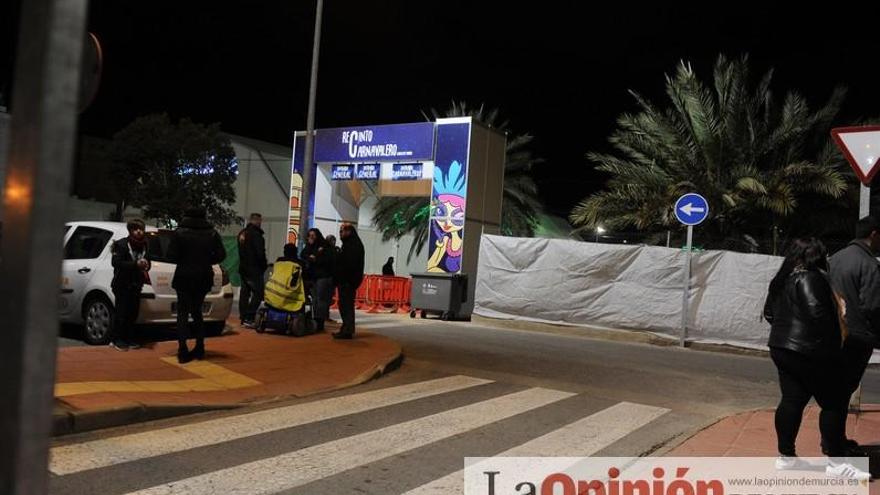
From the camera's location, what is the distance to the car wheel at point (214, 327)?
33.7 feet

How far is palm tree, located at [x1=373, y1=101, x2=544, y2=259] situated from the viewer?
28391mm

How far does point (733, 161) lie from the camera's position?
17.8 metres

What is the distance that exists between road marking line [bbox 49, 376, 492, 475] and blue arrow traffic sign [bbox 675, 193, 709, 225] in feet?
24.7

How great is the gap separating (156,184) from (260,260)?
2479 cm

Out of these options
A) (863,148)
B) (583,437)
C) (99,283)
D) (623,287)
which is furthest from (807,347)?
(623,287)

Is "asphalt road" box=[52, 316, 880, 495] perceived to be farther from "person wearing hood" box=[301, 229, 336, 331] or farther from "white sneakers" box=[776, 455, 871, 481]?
"person wearing hood" box=[301, 229, 336, 331]

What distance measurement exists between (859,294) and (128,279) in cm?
723

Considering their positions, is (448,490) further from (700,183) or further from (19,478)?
(700,183)

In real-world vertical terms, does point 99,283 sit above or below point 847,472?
above

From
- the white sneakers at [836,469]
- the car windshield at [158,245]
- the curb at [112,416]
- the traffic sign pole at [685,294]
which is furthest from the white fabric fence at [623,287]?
the curb at [112,416]

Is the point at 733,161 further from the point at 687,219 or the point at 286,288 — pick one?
the point at 286,288

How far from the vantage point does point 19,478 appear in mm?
1512

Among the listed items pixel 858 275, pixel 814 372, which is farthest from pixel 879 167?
pixel 814 372

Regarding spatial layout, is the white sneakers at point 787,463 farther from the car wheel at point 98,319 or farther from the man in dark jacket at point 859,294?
the car wheel at point 98,319
